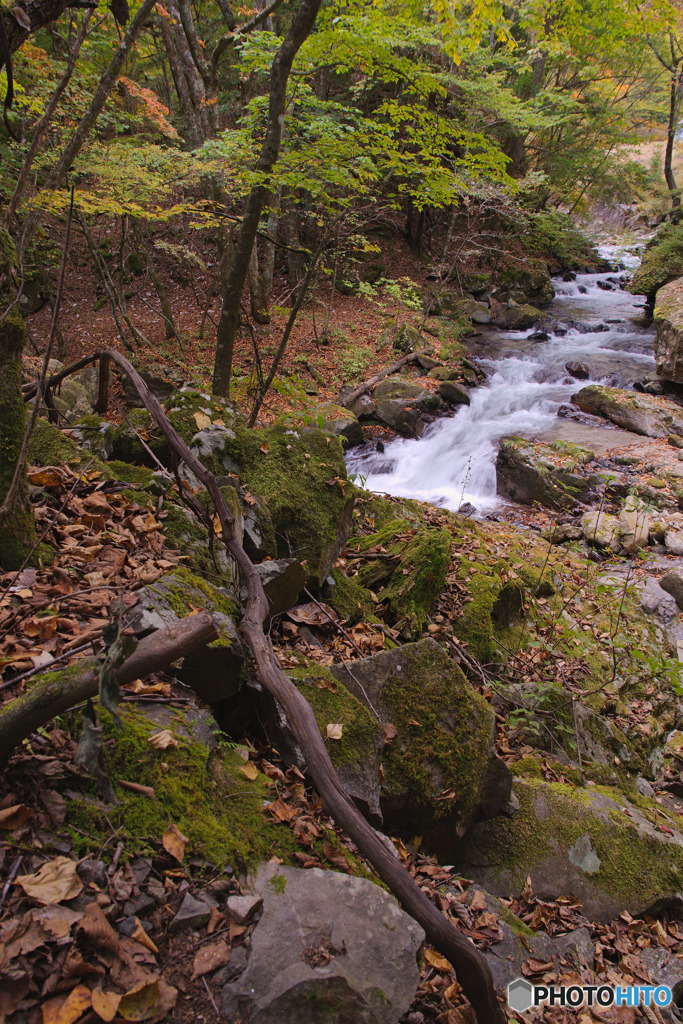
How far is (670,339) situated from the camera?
43.5 feet

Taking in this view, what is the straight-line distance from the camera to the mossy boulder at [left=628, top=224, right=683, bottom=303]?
16.8 meters

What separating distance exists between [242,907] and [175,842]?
30 centimetres

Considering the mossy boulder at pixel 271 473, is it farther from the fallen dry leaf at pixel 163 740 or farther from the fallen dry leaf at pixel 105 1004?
the fallen dry leaf at pixel 105 1004

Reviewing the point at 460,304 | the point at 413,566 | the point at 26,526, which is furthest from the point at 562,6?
the point at 26,526

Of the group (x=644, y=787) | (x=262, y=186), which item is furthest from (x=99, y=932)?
(x=262, y=186)

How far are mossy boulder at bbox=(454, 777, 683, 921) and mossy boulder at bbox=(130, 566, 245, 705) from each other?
2.02 m

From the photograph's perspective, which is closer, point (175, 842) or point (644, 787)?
point (175, 842)

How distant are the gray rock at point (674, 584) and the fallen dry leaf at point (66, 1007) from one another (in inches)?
303

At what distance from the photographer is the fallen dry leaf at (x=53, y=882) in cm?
140

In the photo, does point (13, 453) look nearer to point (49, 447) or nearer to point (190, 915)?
point (49, 447)

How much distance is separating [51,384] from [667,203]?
1138 inches

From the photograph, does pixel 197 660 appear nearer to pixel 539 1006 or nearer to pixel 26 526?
pixel 26 526

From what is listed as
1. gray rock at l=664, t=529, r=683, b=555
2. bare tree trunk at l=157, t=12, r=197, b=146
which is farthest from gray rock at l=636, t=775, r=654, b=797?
bare tree trunk at l=157, t=12, r=197, b=146

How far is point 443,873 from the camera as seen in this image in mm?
2988
